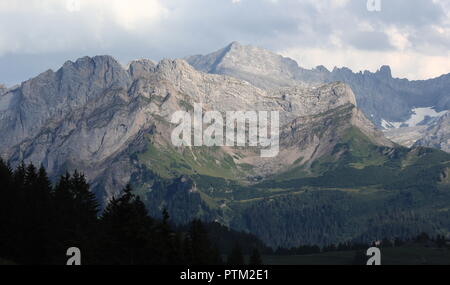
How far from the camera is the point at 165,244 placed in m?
173

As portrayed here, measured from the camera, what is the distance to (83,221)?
180 meters
